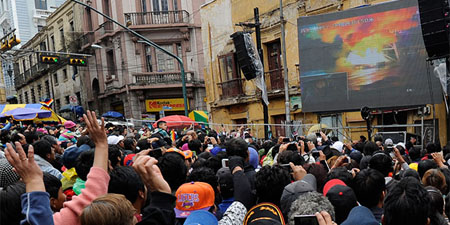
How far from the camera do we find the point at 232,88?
2097 centimetres

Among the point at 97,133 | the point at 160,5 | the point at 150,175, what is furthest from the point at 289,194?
the point at 160,5

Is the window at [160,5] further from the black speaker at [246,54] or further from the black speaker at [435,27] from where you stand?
the black speaker at [435,27]

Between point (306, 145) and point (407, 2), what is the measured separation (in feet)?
28.4

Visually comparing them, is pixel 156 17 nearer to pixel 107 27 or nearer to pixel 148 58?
pixel 148 58

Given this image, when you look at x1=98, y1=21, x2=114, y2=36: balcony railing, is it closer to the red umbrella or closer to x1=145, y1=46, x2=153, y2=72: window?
x1=145, y1=46, x2=153, y2=72: window

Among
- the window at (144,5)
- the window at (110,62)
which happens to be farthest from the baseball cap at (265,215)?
the window at (110,62)

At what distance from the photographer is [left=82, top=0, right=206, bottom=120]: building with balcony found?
25844mm

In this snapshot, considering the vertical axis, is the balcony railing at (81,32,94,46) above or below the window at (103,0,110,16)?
below

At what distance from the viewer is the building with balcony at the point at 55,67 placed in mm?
31319

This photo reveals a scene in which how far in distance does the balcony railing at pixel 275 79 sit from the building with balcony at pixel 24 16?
28.6 metres

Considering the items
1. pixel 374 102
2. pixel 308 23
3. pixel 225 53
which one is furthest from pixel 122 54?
pixel 374 102

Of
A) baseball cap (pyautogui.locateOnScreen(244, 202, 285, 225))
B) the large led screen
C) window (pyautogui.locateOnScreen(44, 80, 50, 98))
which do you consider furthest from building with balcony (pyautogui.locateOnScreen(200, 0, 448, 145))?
window (pyautogui.locateOnScreen(44, 80, 50, 98))

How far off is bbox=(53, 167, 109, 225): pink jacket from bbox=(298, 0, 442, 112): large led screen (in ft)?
41.0

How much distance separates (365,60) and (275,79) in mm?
5464
